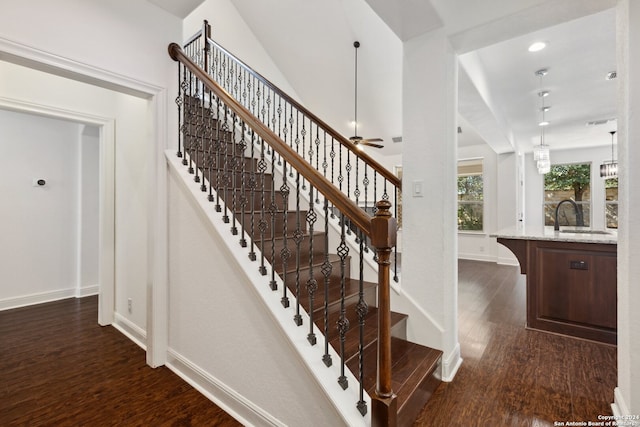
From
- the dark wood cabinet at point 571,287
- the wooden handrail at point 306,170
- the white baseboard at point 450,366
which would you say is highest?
the wooden handrail at point 306,170

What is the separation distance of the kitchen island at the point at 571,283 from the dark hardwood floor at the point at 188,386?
0.47 ft

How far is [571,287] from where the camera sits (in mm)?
2791

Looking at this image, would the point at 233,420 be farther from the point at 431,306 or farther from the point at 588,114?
the point at 588,114

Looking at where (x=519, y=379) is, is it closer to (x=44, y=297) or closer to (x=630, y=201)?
(x=630, y=201)

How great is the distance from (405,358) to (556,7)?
2427 millimetres

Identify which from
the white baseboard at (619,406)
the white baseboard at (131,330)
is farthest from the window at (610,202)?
the white baseboard at (131,330)

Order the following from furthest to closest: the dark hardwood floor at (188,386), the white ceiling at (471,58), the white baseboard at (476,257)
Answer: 1. the white baseboard at (476,257)
2. the white ceiling at (471,58)
3. the dark hardwood floor at (188,386)

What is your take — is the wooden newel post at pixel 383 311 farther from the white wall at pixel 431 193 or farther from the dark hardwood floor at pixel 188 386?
the white wall at pixel 431 193

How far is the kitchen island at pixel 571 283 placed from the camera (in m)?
2.63

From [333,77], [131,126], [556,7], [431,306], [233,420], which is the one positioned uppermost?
[333,77]

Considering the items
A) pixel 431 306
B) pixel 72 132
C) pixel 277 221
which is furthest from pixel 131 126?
pixel 431 306

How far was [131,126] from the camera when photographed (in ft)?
9.46

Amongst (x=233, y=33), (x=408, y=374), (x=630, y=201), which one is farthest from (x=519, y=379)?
(x=233, y=33)

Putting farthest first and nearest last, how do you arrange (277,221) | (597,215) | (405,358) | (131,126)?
(597,215) → (131,126) → (277,221) → (405,358)
